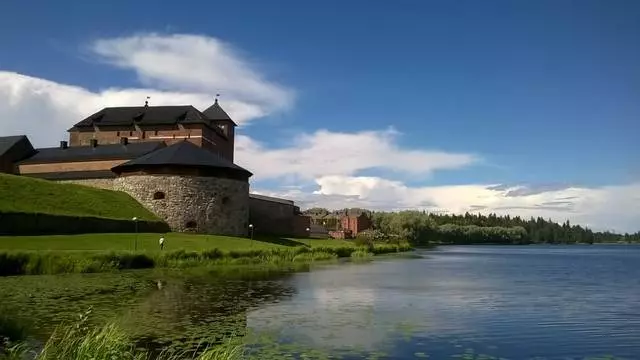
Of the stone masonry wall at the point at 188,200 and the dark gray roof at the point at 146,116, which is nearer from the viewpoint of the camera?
the stone masonry wall at the point at 188,200

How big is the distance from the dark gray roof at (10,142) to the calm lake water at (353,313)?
1820 inches

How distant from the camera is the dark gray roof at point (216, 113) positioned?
8100cm

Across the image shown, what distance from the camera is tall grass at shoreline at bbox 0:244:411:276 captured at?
26.9 metres

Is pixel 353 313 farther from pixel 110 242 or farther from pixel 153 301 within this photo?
pixel 110 242

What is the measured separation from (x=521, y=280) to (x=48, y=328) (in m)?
25.6

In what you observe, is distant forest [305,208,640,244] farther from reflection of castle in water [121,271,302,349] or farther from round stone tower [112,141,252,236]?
reflection of castle in water [121,271,302,349]

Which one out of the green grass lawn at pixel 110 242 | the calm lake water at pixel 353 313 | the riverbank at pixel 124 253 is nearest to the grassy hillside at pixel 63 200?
the green grass lawn at pixel 110 242

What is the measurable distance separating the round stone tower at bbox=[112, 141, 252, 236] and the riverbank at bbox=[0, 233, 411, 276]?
6.63 metres

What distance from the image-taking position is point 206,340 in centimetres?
1225

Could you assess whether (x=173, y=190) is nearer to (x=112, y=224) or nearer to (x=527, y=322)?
(x=112, y=224)

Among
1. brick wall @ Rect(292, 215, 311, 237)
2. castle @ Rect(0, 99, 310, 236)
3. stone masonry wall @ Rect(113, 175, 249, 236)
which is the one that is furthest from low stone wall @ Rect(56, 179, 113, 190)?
brick wall @ Rect(292, 215, 311, 237)

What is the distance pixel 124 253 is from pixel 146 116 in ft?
156

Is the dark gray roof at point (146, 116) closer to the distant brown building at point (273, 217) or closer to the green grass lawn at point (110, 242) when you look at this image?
the distant brown building at point (273, 217)

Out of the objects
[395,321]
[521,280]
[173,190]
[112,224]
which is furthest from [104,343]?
[173,190]
